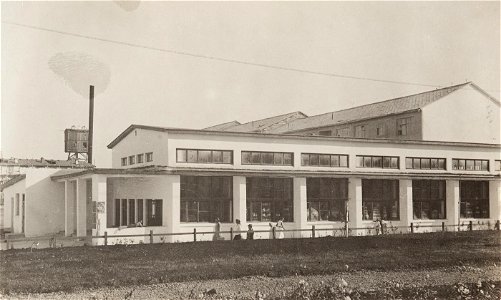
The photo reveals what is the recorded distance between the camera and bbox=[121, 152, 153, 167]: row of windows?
104 ft

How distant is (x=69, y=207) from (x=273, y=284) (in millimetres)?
19295

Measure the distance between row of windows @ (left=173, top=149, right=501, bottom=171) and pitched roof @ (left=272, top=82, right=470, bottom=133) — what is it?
18.4ft

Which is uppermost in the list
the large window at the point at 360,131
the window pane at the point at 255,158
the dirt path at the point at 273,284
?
the large window at the point at 360,131

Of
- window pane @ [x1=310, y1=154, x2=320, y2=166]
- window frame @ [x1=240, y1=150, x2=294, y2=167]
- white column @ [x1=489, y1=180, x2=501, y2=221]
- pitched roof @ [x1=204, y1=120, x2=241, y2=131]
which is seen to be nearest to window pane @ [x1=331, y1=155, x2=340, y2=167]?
window pane @ [x1=310, y1=154, x2=320, y2=166]

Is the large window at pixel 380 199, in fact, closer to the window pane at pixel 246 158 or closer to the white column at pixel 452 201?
the white column at pixel 452 201

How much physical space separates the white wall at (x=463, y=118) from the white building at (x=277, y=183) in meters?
0.23

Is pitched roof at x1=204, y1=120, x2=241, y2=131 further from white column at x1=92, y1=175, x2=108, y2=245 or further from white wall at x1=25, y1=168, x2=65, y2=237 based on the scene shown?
white column at x1=92, y1=175, x2=108, y2=245

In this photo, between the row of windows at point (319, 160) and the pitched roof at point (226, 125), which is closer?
the row of windows at point (319, 160)

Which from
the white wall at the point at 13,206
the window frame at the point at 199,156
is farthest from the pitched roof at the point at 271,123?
the white wall at the point at 13,206

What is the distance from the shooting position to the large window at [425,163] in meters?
35.9

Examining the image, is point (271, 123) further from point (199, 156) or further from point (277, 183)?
point (199, 156)

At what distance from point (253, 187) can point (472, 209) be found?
638 inches

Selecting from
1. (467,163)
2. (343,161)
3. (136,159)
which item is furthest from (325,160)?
(136,159)

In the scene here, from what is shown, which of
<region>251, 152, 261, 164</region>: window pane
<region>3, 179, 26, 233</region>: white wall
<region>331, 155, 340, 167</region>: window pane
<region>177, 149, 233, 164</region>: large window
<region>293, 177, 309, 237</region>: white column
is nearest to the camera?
<region>177, 149, 233, 164</region>: large window
